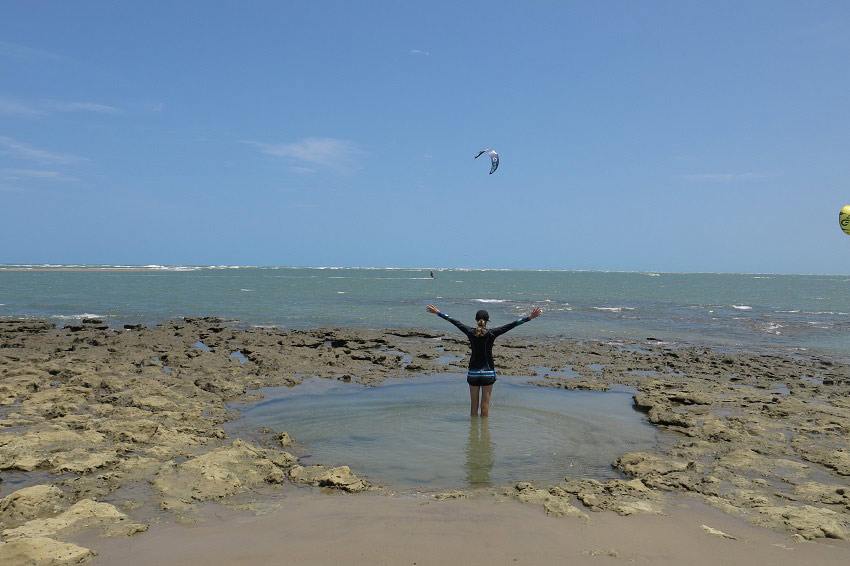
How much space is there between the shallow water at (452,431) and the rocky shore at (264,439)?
16.8 inches

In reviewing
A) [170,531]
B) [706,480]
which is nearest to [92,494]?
[170,531]

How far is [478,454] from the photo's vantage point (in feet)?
23.4

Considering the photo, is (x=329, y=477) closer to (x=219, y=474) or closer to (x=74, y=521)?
(x=219, y=474)

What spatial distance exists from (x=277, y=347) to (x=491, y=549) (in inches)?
525

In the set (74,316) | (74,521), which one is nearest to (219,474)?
(74,521)

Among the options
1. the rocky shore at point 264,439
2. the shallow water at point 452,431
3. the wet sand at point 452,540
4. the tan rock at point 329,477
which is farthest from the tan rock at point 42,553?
the shallow water at point 452,431

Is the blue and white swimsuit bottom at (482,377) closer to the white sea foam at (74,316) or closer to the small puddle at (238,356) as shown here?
the small puddle at (238,356)

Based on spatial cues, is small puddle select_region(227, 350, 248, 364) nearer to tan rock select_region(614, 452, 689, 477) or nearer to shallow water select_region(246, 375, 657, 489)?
shallow water select_region(246, 375, 657, 489)

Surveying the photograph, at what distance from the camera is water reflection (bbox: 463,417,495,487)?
6.24m

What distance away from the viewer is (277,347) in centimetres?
1677

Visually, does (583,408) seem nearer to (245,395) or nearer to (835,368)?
(245,395)

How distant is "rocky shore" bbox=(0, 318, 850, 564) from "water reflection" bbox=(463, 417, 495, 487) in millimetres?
457

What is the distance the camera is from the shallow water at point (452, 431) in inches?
258

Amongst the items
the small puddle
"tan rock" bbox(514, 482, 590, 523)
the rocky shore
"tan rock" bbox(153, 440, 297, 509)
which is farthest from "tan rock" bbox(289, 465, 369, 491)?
the small puddle
